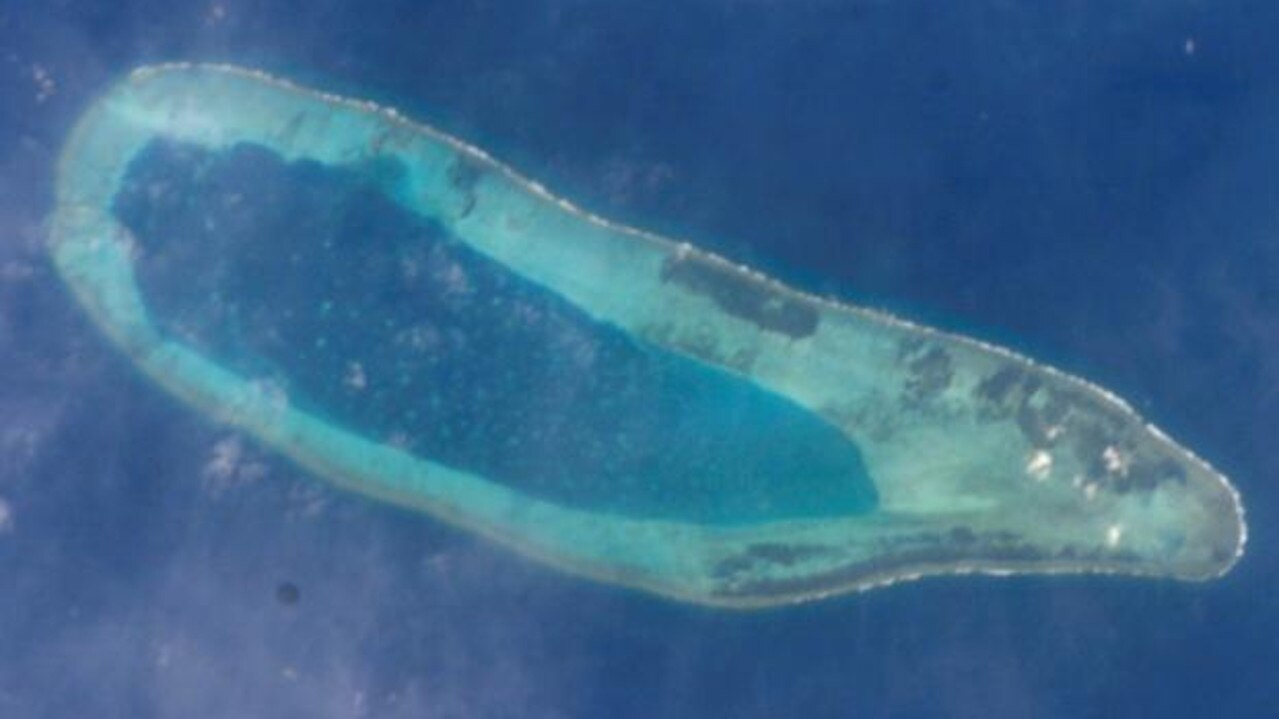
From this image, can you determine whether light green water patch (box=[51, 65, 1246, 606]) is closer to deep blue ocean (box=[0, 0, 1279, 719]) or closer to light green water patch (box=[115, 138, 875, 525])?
light green water patch (box=[115, 138, 875, 525])

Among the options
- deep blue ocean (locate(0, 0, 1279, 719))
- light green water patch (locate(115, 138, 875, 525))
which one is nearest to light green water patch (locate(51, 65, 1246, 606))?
light green water patch (locate(115, 138, 875, 525))

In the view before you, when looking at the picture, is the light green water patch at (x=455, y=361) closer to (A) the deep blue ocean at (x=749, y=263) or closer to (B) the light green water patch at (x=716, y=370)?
(B) the light green water patch at (x=716, y=370)

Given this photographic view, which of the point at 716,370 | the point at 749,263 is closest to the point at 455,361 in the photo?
the point at 716,370

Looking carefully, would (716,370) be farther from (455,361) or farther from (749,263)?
(455,361)

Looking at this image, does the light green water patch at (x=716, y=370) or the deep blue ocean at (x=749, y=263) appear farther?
the light green water patch at (x=716, y=370)

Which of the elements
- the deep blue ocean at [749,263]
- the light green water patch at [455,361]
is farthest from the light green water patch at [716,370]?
the deep blue ocean at [749,263]

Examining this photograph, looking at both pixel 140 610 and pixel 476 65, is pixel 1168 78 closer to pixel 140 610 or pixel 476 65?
pixel 476 65
